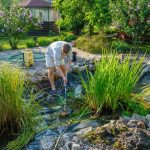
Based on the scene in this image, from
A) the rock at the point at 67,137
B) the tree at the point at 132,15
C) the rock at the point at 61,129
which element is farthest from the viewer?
the tree at the point at 132,15

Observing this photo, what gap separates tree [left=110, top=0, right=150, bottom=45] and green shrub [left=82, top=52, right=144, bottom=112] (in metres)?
6.95

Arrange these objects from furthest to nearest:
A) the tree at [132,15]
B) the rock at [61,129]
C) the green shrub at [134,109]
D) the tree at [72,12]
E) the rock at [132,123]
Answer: the tree at [72,12] → the tree at [132,15] → the green shrub at [134,109] → the rock at [61,129] → the rock at [132,123]

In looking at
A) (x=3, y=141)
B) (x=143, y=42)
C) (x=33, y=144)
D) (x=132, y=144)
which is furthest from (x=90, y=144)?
(x=143, y=42)

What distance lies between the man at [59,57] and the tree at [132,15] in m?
5.88

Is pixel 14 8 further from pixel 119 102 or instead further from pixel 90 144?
pixel 90 144

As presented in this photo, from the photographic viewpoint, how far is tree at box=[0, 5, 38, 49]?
15297 mm

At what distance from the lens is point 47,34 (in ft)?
68.5

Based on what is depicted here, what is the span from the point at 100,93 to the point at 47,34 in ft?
49.1

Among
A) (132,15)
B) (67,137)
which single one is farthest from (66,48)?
(132,15)

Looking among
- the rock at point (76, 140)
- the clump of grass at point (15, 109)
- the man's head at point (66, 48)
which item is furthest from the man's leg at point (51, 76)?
the rock at point (76, 140)

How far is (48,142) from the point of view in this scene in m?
5.54

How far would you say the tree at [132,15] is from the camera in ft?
42.8

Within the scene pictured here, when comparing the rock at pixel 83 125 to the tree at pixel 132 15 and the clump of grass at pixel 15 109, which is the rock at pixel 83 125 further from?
the tree at pixel 132 15

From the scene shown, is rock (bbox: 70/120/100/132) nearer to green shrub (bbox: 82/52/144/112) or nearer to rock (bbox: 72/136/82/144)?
green shrub (bbox: 82/52/144/112)
